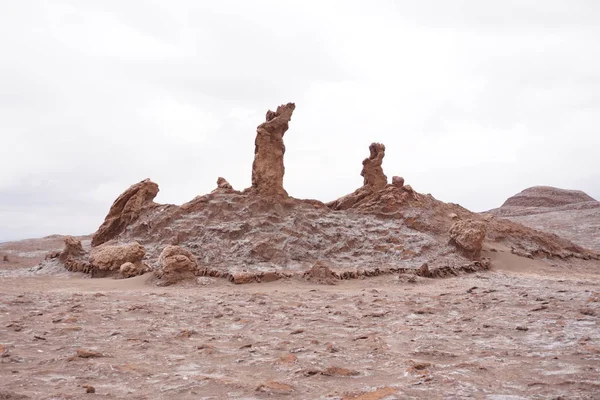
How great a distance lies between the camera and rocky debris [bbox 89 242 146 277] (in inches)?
562

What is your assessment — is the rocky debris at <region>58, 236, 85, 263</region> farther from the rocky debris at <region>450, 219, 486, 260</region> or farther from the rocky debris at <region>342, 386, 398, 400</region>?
the rocky debris at <region>342, 386, 398, 400</region>

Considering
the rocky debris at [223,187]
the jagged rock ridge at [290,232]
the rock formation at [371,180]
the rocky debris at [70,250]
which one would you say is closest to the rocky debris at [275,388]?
the jagged rock ridge at [290,232]

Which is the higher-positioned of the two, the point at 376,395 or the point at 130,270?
the point at 130,270

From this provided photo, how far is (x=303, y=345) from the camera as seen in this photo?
611 cm

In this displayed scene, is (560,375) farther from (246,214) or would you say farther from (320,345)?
(246,214)

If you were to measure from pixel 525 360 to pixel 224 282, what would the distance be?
8.87m

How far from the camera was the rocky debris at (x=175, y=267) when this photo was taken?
12.8 metres

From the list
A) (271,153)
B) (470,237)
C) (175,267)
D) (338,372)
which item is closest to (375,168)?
(271,153)

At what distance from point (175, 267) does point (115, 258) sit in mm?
2499

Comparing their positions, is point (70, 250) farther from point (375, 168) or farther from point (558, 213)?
point (558, 213)

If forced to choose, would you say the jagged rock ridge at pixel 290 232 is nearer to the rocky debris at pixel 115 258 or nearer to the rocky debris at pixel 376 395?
the rocky debris at pixel 115 258

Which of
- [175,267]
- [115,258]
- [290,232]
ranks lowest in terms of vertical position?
[175,267]

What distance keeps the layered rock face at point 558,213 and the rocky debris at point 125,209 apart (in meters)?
19.0

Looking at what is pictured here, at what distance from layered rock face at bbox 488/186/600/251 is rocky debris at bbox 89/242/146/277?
756 inches
